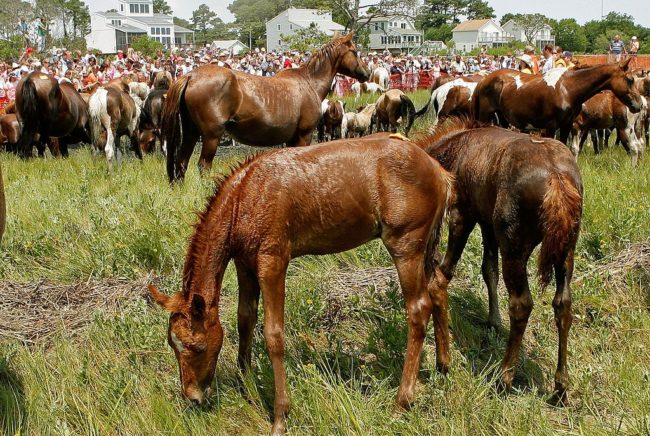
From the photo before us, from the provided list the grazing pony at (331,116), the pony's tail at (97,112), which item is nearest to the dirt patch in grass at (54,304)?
the pony's tail at (97,112)

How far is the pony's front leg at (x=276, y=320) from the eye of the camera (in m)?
4.08

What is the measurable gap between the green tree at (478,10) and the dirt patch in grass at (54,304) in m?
127

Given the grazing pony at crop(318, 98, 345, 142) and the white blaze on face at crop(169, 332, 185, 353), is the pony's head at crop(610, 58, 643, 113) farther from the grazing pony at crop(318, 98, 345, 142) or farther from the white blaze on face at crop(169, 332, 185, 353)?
the white blaze on face at crop(169, 332, 185, 353)

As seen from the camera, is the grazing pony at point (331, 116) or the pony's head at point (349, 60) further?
the grazing pony at point (331, 116)

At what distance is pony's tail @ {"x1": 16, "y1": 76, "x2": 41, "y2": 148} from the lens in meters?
13.9

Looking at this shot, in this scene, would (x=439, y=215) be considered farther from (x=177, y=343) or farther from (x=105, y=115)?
(x=105, y=115)

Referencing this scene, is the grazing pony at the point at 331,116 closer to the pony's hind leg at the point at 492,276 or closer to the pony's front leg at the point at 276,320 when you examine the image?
the pony's hind leg at the point at 492,276

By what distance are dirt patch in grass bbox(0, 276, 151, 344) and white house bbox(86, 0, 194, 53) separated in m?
93.6

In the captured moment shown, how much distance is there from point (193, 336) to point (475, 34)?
123929mm

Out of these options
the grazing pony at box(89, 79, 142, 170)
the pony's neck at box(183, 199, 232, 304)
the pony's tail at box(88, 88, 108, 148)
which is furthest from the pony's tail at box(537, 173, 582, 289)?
the pony's tail at box(88, 88, 108, 148)

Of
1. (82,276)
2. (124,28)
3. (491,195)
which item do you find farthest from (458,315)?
(124,28)

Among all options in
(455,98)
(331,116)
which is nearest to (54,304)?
(455,98)

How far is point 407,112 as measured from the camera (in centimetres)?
1933

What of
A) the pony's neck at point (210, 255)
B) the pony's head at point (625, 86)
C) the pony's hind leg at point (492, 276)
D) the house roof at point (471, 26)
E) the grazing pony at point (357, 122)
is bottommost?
the grazing pony at point (357, 122)
